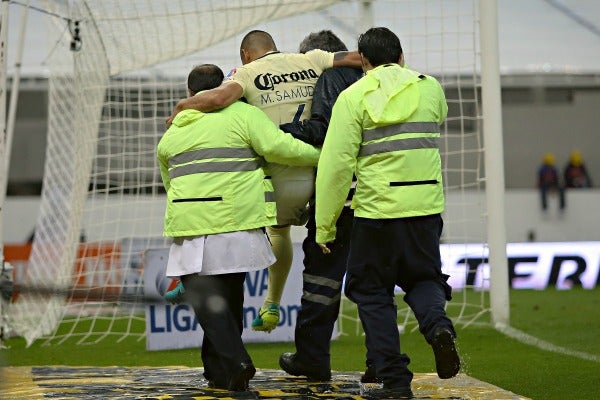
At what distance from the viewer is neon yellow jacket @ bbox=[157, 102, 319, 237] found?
203 inches

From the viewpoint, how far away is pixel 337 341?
832 centimetres

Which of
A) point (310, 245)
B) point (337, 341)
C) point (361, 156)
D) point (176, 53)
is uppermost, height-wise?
point (176, 53)

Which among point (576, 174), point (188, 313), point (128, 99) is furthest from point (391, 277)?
point (576, 174)

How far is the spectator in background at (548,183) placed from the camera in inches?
671

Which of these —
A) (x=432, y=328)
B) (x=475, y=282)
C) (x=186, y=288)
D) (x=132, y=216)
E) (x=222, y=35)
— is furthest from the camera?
(x=132, y=216)

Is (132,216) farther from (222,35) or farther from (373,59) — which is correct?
(373,59)

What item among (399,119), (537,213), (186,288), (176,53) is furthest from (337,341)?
(537,213)

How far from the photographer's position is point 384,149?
15.9 ft

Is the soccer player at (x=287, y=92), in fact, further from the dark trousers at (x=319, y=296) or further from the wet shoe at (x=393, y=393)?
the wet shoe at (x=393, y=393)

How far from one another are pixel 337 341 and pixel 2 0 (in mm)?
3454

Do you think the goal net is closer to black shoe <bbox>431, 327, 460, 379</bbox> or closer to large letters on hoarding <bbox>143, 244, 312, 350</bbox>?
large letters on hoarding <bbox>143, 244, 312, 350</bbox>

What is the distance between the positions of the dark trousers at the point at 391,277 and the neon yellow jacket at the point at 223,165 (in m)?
0.54

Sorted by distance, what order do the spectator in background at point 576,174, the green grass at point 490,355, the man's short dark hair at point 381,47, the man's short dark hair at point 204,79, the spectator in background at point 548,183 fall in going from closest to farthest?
the man's short dark hair at point 381,47 < the man's short dark hair at point 204,79 < the green grass at point 490,355 < the spectator in background at point 548,183 < the spectator in background at point 576,174

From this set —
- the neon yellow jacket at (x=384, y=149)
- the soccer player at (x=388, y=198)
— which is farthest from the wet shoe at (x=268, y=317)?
the neon yellow jacket at (x=384, y=149)
